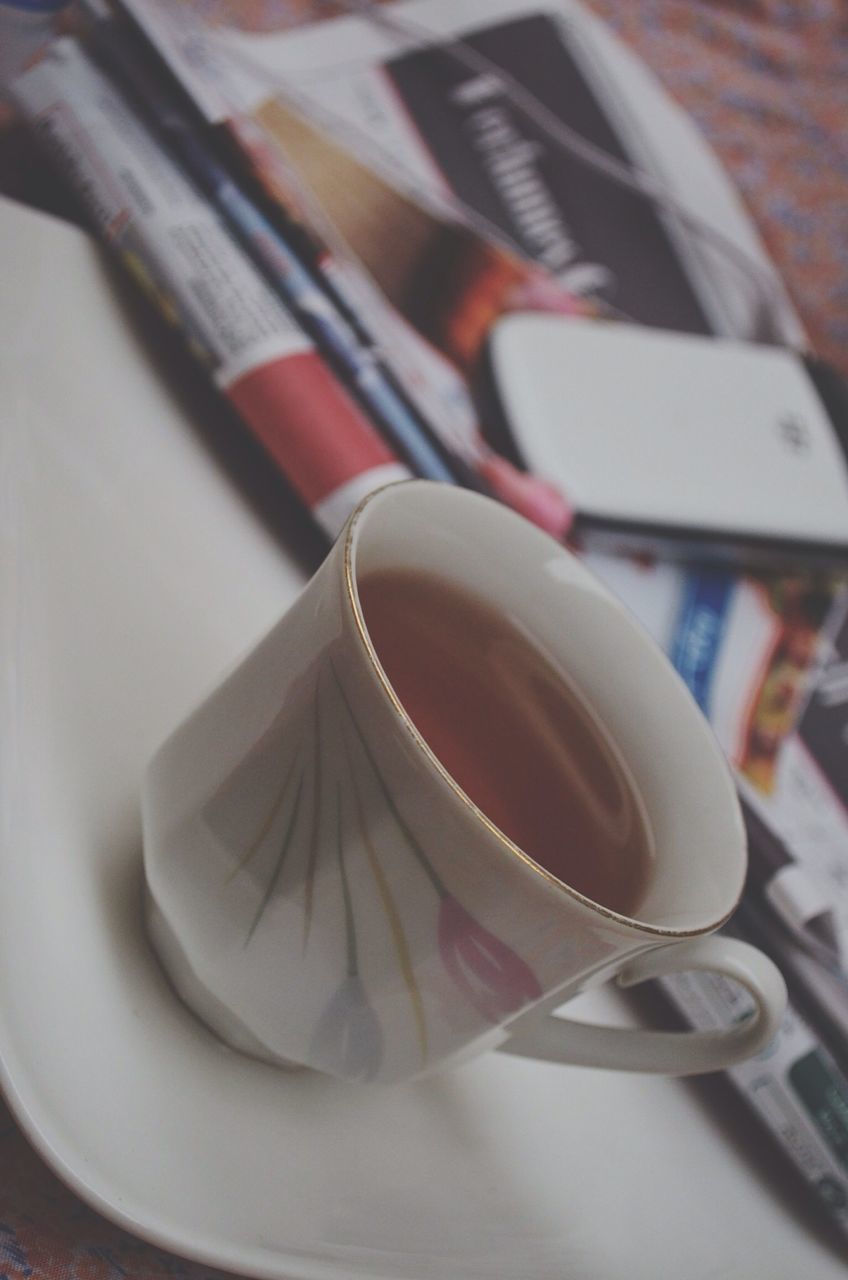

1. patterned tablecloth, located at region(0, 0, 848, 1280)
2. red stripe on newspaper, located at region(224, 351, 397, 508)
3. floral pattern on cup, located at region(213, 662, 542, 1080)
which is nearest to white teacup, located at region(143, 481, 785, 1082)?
floral pattern on cup, located at region(213, 662, 542, 1080)

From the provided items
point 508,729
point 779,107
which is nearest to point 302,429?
point 508,729

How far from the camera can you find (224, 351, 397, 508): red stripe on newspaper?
37cm

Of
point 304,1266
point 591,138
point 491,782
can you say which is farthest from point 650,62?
point 304,1266

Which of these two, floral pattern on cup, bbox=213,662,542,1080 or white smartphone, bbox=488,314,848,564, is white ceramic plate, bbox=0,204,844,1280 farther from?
white smartphone, bbox=488,314,848,564

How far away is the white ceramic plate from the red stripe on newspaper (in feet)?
0.08

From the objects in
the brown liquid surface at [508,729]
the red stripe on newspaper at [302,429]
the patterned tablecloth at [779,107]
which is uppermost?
the red stripe on newspaper at [302,429]

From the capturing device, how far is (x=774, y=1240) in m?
0.34

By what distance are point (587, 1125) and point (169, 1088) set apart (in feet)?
0.43

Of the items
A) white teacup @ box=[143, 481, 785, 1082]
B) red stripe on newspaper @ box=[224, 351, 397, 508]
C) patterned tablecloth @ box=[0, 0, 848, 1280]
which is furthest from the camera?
patterned tablecloth @ box=[0, 0, 848, 1280]

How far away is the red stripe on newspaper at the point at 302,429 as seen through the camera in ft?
1.21

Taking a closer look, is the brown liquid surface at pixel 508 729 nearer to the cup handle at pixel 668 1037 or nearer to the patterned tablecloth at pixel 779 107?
the cup handle at pixel 668 1037

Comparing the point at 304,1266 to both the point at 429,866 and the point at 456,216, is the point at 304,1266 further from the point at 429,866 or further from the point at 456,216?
the point at 456,216

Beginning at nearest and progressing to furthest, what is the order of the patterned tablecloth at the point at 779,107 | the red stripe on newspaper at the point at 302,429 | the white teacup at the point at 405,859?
the white teacup at the point at 405,859 < the red stripe on newspaper at the point at 302,429 < the patterned tablecloth at the point at 779,107

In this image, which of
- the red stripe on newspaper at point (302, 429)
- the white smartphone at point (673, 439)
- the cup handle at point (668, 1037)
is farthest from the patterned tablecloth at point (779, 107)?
the cup handle at point (668, 1037)
